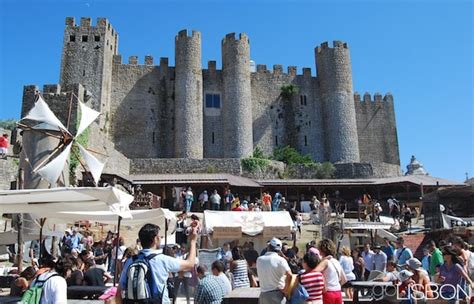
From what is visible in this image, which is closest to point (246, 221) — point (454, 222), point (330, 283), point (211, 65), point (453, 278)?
point (453, 278)

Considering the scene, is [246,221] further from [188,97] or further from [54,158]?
[188,97]

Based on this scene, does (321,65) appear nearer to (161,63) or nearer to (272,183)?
(161,63)

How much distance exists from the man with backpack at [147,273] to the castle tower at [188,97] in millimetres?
29226

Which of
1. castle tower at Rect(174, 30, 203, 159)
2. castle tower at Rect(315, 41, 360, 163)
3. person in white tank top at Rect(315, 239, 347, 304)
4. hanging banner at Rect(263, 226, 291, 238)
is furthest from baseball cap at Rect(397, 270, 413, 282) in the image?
castle tower at Rect(315, 41, 360, 163)

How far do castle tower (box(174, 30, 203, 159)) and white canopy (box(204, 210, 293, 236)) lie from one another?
799 inches

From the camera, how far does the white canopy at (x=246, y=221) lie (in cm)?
1266

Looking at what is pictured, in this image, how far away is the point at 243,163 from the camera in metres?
30.1

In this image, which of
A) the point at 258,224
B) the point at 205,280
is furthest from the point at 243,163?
the point at 205,280

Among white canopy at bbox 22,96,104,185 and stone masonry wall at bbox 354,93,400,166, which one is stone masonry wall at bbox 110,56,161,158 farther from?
white canopy at bbox 22,96,104,185

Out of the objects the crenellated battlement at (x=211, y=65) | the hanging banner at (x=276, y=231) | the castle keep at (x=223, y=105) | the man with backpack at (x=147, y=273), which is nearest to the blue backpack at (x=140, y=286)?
the man with backpack at (x=147, y=273)

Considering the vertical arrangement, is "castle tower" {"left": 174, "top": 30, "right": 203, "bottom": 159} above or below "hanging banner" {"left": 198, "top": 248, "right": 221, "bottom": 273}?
above

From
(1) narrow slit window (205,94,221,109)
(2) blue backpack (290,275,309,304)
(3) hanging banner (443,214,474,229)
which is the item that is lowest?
(2) blue backpack (290,275,309,304)

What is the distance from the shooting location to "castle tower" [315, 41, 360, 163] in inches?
1443

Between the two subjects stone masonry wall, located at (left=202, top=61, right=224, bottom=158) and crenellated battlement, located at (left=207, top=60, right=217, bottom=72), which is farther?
crenellated battlement, located at (left=207, top=60, right=217, bottom=72)
